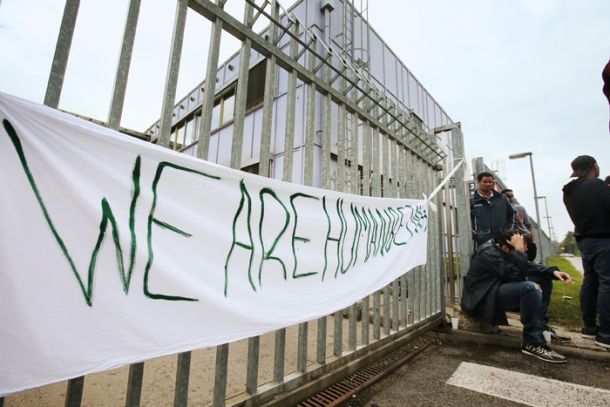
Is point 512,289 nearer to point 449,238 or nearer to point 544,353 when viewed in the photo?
point 544,353

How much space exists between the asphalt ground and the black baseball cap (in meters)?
2.01

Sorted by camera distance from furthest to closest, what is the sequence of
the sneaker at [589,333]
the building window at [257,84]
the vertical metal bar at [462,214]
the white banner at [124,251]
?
the building window at [257,84], the vertical metal bar at [462,214], the sneaker at [589,333], the white banner at [124,251]

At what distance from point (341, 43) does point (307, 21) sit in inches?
37.7

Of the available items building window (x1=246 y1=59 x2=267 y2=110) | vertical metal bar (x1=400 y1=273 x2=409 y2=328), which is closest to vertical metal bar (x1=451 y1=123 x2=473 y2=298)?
vertical metal bar (x1=400 y1=273 x2=409 y2=328)

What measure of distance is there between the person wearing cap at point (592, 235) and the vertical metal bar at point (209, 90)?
161 inches

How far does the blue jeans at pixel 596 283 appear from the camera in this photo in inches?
123

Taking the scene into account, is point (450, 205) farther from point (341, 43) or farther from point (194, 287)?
point (341, 43)

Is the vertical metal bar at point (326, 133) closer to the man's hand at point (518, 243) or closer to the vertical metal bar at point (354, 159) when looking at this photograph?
the vertical metal bar at point (354, 159)

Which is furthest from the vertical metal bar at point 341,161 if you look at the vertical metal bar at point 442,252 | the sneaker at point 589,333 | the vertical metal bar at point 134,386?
the sneaker at point 589,333

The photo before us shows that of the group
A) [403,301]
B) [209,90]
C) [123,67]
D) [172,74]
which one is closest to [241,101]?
[209,90]

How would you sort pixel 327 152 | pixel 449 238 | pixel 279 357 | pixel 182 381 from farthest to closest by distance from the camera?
pixel 449 238 < pixel 327 152 < pixel 279 357 < pixel 182 381

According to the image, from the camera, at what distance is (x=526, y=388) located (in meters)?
2.34

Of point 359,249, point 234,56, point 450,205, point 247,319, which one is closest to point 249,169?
point 234,56

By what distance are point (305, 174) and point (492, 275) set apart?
2.63 meters
